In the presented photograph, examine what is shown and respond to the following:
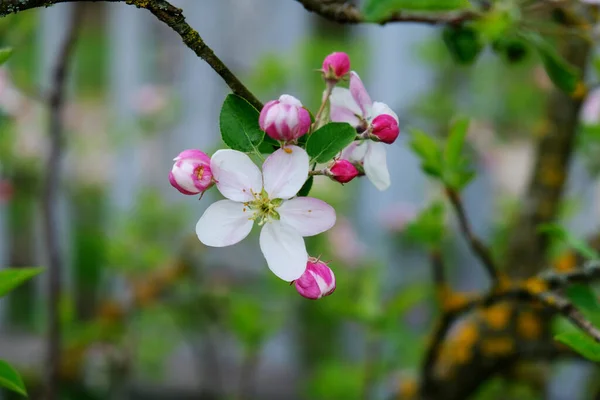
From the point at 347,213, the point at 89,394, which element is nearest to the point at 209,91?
the point at 347,213

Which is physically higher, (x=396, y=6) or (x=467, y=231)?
(x=396, y=6)

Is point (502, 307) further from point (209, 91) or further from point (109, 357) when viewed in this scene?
point (209, 91)

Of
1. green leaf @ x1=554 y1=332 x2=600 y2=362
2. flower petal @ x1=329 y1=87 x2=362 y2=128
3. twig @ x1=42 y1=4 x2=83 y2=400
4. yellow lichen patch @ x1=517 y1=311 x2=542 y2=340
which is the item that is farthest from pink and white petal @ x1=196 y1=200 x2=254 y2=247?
yellow lichen patch @ x1=517 y1=311 x2=542 y2=340

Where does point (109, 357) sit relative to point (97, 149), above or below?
below

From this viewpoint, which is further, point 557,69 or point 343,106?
point 557,69

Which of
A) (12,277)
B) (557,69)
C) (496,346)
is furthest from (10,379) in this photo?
(496,346)

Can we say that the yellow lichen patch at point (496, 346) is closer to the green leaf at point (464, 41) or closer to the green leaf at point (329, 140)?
the green leaf at point (464, 41)

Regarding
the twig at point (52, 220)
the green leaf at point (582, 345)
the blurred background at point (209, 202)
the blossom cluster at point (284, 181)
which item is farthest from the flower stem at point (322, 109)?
the blurred background at point (209, 202)

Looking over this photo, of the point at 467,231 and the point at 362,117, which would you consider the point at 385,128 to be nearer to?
the point at 362,117
